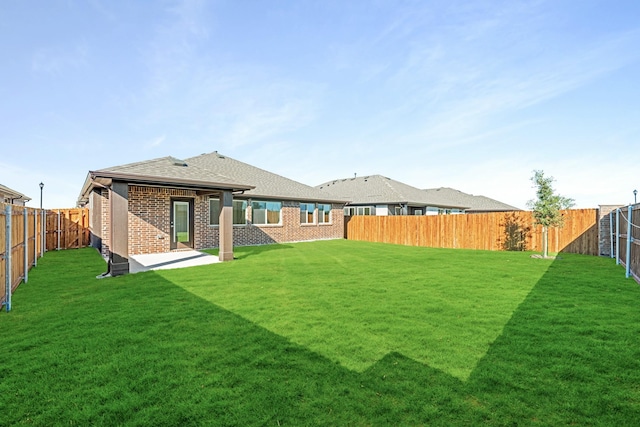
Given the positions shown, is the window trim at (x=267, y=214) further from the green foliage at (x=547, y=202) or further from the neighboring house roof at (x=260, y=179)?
the green foliage at (x=547, y=202)

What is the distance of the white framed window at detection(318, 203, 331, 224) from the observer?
22.5m

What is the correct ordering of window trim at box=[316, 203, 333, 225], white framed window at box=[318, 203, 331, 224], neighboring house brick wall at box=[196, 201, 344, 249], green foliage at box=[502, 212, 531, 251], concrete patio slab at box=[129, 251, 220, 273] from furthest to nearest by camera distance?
1. white framed window at box=[318, 203, 331, 224]
2. window trim at box=[316, 203, 333, 225]
3. green foliage at box=[502, 212, 531, 251]
4. neighboring house brick wall at box=[196, 201, 344, 249]
5. concrete patio slab at box=[129, 251, 220, 273]

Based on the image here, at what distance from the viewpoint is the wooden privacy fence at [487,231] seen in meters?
14.5

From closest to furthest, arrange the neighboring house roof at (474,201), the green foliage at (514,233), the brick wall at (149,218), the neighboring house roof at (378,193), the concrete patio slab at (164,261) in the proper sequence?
the concrete patio slab at (164,261)
the brick wall at (149,218)
the green foliage at (514,233)
the neighboring house roof at (378,193)
the neighboring house roof at (474,201)

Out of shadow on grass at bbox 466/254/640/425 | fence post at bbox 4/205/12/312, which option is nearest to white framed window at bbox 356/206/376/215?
shadow on grass at bbox 466/254/640/425

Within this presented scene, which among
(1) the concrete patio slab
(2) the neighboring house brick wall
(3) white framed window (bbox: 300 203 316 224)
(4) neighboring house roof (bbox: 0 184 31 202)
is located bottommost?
(1) the concrete patio slab

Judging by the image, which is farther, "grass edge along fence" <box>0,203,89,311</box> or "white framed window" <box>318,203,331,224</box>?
"white framed window" <box>318,203,331,224</box>

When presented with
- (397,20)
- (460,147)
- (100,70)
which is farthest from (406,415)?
(460,147)

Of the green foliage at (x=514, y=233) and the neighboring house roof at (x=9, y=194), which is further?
the green foliage at (x=514, y=233)

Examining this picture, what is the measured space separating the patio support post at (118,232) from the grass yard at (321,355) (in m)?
1.52

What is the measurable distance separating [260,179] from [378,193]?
37.8ft

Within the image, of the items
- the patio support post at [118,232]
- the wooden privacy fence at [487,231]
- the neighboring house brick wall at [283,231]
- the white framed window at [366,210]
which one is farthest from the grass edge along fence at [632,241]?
the white framed window at [366,210]

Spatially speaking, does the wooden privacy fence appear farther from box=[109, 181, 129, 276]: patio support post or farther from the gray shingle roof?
box=[109, 181, 129, 276]: patio support post

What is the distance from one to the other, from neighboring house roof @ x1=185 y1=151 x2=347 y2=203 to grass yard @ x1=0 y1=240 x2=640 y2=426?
12.0 meters
